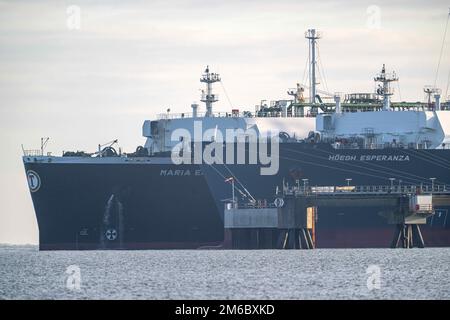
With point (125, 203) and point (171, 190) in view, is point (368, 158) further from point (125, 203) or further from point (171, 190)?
point (125, 203)

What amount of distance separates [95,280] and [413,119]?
134 feet

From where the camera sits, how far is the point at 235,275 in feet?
271

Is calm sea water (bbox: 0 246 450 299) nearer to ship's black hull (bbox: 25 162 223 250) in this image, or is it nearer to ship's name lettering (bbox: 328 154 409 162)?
ship's black hull (bbox: 25 162 223 250)

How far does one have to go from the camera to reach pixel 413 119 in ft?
383

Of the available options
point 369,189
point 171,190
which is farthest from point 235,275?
point 171,190

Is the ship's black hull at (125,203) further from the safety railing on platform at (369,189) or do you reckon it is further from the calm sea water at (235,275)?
the safety railing on platform at (369,189)

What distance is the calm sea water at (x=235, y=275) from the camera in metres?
72.1

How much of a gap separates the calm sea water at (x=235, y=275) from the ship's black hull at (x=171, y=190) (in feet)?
8.56

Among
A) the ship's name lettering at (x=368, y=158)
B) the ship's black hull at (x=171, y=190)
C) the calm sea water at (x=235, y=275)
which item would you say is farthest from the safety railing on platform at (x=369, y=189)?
the calm sea water at (x=235, y=275)

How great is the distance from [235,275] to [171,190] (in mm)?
30551

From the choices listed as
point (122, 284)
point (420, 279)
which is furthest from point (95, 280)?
point (420, 279)

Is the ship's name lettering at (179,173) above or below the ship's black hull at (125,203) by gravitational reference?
above

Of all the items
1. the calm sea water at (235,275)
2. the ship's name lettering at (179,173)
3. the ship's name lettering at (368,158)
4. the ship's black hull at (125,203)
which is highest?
the ship's name lettering at (368,158)
